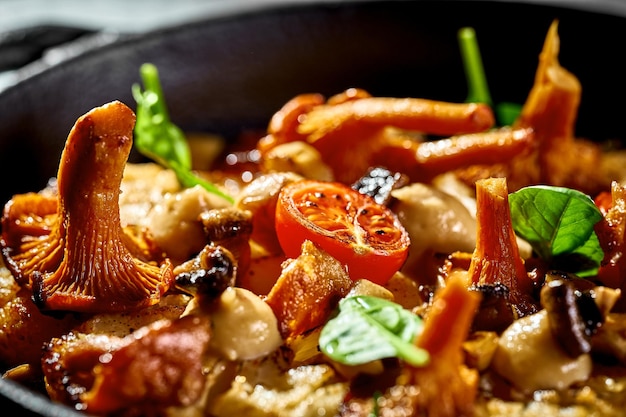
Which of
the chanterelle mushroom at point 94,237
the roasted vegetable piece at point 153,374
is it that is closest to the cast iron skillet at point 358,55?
the chanterelle mushroom at point 94,237

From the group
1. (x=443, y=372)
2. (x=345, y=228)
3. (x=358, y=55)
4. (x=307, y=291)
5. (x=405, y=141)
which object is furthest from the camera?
(x=358, y=55)

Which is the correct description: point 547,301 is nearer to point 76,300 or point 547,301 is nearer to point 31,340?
point 76,300

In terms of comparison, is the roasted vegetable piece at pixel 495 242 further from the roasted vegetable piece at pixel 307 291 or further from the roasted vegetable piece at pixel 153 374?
the roasted vegetable piece at pixel 153 374

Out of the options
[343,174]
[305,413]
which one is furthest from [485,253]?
[343,174]

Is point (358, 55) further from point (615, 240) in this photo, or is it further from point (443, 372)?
point (443, 372)

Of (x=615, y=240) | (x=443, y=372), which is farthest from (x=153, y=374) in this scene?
(x=615, y=240)

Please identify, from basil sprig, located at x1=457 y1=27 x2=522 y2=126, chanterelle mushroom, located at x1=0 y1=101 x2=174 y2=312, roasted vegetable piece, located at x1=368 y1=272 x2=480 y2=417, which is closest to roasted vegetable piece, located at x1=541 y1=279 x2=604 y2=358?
roasted vegetable piece, located at x1=368 y1=272 x2=480 y2=417
